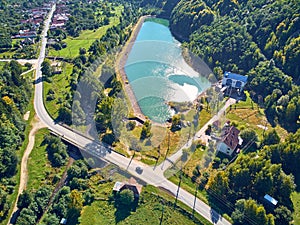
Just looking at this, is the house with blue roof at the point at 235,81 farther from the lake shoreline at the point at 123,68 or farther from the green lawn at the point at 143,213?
the green lawn at the point at 143,213

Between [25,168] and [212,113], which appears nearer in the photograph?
[25,168]

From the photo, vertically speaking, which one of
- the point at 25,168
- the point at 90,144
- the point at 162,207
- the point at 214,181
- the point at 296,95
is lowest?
the point at 25,168

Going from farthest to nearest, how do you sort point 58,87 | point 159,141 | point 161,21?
1. point 161,21
2. point 58,87
3. point 159,141

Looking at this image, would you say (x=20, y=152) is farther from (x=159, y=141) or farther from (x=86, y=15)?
(x=86, y=15)

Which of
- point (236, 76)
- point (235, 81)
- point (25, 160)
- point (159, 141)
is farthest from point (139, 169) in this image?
point (236, 76)

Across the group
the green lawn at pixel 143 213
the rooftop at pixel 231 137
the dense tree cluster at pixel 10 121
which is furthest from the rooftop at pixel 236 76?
the dense tree cluster at pixel 10 121

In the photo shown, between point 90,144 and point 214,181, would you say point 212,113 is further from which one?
point 90,144

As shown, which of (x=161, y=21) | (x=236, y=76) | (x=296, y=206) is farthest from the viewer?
(x=161, y=21)

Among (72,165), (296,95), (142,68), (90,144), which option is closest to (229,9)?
(142,68)
